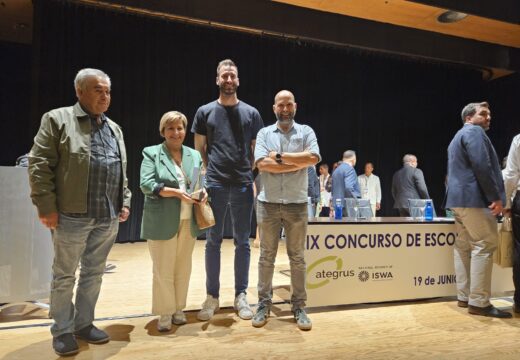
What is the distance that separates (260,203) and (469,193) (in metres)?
1.58

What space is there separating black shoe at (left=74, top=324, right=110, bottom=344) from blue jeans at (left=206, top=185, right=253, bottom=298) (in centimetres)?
76

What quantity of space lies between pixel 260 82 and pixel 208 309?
6.06m

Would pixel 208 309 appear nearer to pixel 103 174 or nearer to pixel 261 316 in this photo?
pixel 261 316

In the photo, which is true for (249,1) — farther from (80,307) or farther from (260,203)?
(80,307)

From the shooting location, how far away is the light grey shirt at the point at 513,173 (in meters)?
2.87

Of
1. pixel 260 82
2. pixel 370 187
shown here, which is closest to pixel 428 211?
pixel 370 187

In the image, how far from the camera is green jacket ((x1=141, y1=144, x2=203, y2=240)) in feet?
7.77

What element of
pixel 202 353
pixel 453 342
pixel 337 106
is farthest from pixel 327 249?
pixel 337 106

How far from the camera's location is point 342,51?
8.34 metres

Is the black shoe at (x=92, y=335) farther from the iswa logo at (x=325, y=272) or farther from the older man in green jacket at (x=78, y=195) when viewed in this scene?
the iswa logo at (x=325, y=272)

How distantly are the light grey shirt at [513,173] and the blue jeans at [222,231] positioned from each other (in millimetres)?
1952

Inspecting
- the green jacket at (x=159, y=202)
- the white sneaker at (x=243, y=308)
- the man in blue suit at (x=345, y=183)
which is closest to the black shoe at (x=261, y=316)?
the white sneaker at (x=243, y=308)

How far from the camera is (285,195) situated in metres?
2.51

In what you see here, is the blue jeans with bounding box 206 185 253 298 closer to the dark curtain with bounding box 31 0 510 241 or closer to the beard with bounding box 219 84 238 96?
the beard with bounding box 219 84 238 96
